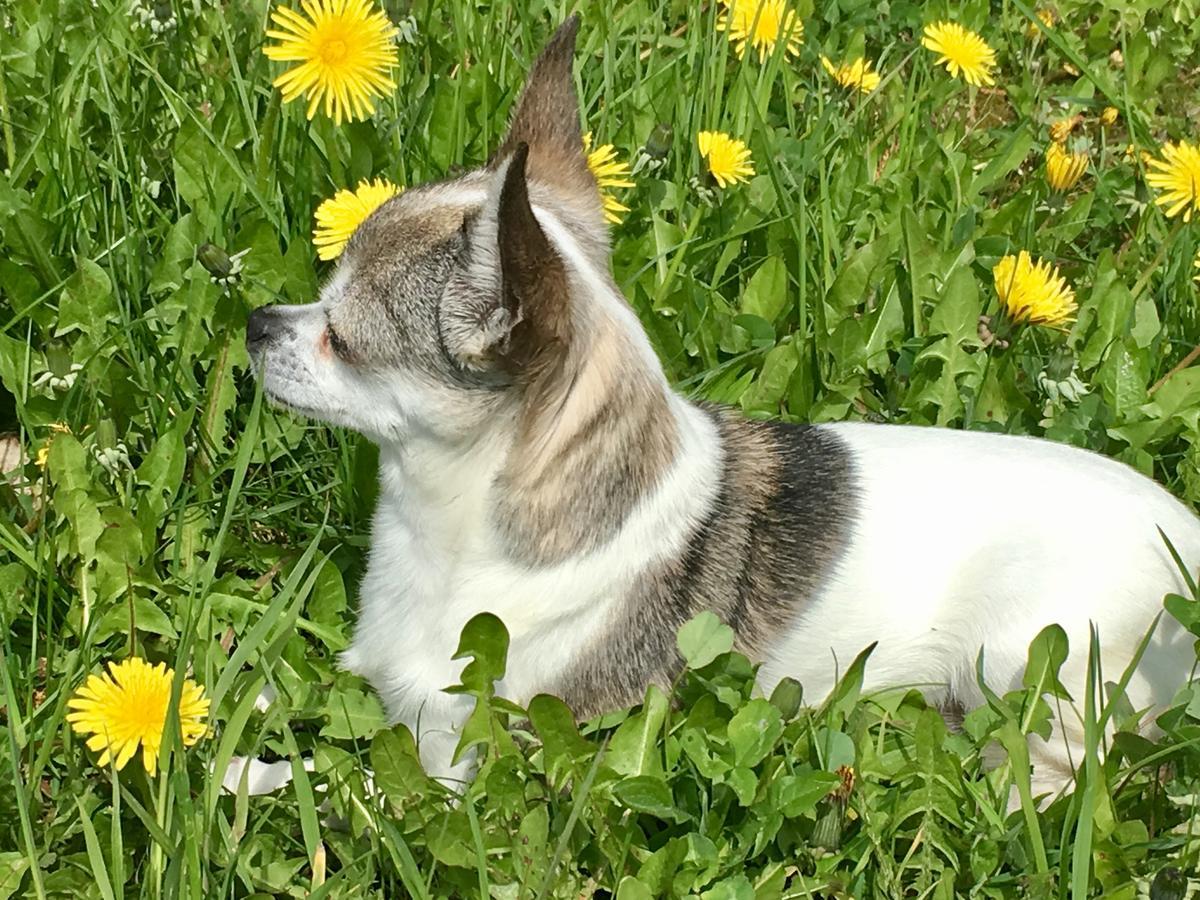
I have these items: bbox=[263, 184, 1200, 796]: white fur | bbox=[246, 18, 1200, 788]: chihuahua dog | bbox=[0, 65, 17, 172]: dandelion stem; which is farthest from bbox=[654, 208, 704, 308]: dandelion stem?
bbox=[0, 65, 17, 172]: dandelion stem

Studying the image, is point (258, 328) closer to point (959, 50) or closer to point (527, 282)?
point (527, 282)

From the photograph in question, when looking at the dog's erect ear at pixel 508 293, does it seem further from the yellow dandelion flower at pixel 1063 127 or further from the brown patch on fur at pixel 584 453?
the yellow dandelion flower at pixel 1063 127

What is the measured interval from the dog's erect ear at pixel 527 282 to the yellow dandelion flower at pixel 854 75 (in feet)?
6.73

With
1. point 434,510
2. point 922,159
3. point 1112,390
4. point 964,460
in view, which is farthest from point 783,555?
point 922,159

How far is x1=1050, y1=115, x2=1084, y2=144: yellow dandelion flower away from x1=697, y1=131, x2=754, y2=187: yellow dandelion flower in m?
1.27

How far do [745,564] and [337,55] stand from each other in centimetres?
140

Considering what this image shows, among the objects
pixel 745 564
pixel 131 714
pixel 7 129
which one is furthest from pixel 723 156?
pixel 131 714

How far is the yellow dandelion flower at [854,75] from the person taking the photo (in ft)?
13.1

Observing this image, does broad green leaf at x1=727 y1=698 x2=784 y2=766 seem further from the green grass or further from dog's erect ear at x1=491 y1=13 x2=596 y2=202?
dog's erect ear at x1=491 y1=13 x2=596 y2=202

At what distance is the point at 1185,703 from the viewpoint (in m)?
2.40

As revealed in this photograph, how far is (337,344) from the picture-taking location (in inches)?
100.0

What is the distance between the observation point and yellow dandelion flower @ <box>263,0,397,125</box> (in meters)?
2.97

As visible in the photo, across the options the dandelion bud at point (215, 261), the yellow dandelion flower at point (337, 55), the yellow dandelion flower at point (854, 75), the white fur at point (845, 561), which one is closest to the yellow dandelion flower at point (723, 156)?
the yellow dandelion flower at point (854, 75)

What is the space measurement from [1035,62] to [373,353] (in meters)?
3.30
